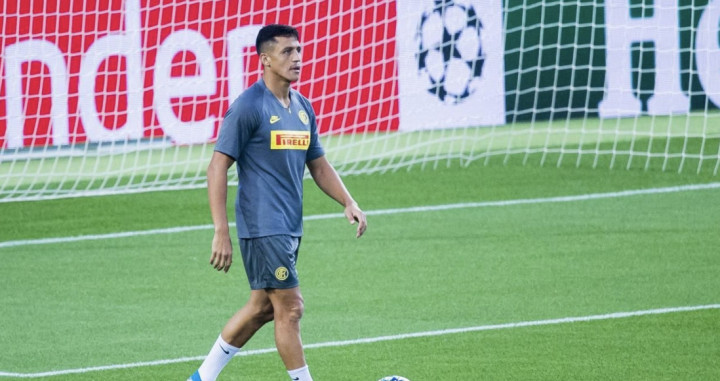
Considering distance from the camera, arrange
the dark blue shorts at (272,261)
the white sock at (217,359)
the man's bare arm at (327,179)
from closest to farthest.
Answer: the dark blue shorts at (272,261), the white sock at (217,359), the man's bare arm at (327,179)

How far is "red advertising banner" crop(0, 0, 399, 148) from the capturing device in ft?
48.7

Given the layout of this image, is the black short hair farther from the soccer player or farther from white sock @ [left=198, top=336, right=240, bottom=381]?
white sock @ [left=198, top=336, right=240, bottom=381]

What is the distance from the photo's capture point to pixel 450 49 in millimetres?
16609

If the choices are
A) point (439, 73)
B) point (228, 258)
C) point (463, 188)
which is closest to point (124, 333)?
point (228, 258)

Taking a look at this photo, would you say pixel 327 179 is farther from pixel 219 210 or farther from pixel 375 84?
pixel 375 84

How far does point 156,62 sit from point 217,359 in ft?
28.7

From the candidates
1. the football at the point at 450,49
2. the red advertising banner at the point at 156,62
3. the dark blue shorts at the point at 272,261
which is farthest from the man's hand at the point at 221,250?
the football at the point at 450,49

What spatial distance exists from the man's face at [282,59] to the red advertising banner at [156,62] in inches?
332

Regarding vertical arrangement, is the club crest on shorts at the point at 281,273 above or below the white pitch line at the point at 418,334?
above

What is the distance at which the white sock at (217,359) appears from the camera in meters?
6.91

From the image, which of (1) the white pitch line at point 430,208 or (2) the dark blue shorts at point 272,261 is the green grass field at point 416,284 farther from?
(2) the dark blue shorts at point 272,261

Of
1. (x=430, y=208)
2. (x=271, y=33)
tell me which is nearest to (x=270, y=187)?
(x=271, y=33)

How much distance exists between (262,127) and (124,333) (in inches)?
102

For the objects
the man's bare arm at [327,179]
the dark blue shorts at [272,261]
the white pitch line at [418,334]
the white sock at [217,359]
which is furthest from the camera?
the white pitch line at [418,334]
